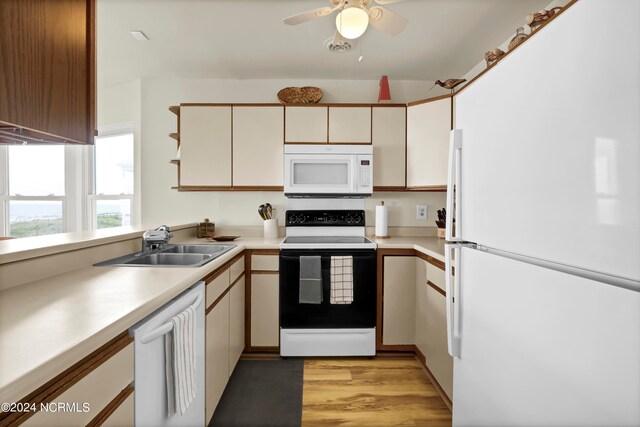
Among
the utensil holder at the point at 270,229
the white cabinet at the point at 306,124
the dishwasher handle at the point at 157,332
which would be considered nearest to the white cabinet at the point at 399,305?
the utensil holder at the point at 270,229

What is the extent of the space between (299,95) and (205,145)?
99 centimetres

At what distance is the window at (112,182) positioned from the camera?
3.36m

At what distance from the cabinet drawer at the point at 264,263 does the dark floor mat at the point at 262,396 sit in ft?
2.30

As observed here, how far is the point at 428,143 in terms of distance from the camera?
8.39 ft

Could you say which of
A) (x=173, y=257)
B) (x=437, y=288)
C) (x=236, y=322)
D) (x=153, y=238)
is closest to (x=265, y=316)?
(x=236, y=322)

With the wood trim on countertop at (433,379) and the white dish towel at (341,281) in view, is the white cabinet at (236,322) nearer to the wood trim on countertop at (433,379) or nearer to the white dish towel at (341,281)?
the white dish towel at (341,281)

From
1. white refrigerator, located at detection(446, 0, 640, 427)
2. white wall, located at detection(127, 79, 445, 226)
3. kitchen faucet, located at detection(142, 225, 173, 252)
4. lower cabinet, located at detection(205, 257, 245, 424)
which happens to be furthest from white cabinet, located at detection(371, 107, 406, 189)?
kitchen faucet, located at detection(142, 225, 173, 252)

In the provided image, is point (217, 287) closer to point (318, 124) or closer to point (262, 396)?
point (262, 396)

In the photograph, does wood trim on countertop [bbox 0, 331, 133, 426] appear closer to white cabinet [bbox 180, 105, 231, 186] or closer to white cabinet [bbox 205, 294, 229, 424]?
white cabinet [bbox 205, 294, 229, 424]

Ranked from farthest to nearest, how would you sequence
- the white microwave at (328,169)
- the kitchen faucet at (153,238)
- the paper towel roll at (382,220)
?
1. the paper towel roll at (382,220)
2. the white microwave at (328,169)
3. the kitchen faucet at (153,238)

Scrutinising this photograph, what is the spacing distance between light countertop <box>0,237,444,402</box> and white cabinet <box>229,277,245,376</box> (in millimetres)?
721

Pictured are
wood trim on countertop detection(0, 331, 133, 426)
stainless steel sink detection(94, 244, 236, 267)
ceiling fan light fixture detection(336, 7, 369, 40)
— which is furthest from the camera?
ceiling fan light fixture detection(336, 7, 369, 40)

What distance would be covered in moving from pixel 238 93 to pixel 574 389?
3173 millimetres

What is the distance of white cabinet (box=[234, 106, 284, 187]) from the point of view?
2.67m
